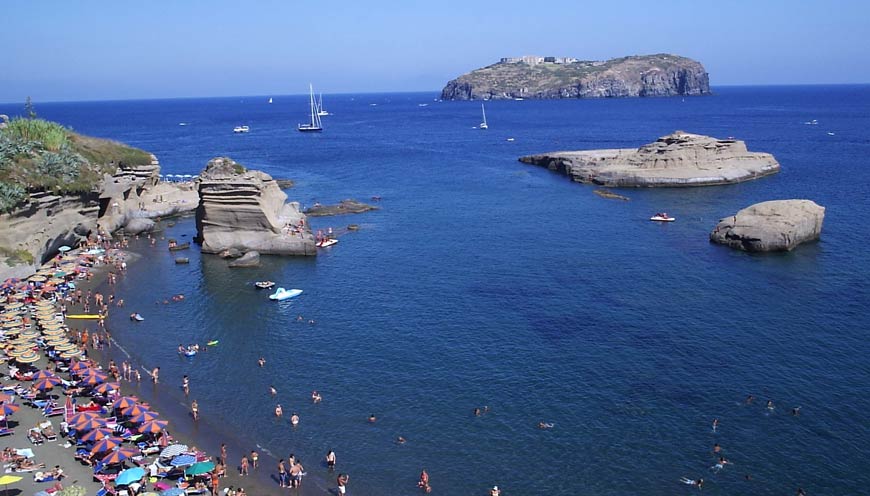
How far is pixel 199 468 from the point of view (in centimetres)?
3419

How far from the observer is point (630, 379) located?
1767 inches

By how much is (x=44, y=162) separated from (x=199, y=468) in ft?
156

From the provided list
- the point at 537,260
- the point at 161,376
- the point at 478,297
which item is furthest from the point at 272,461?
the point at 537,260

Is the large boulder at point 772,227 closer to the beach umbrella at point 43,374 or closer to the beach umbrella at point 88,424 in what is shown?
the beach umbrella at point 88,424

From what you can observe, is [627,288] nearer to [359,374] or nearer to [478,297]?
[478,297]

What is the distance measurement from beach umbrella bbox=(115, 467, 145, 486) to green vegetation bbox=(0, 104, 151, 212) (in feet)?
127

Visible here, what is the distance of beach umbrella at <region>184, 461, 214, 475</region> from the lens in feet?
111

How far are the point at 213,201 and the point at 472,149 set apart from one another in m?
110

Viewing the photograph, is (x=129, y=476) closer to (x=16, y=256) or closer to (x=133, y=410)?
(x=133, y=410)

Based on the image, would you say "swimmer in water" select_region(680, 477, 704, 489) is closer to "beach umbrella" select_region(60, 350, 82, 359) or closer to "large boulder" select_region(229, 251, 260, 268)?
"beach umbrella" select_region(60, 350, 82, 359)

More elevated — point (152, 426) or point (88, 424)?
point (88, 424)

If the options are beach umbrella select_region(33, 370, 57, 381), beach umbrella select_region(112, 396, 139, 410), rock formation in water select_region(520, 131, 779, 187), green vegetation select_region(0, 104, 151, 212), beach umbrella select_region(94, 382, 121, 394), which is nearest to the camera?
beach umbrella select_region(112, 396, 139, 410)

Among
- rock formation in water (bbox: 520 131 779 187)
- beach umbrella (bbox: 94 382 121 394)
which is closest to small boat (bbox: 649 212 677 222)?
rock formation in water (bbox: 520 131 779 187)

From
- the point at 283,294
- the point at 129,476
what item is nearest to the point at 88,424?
the point at 129,476
